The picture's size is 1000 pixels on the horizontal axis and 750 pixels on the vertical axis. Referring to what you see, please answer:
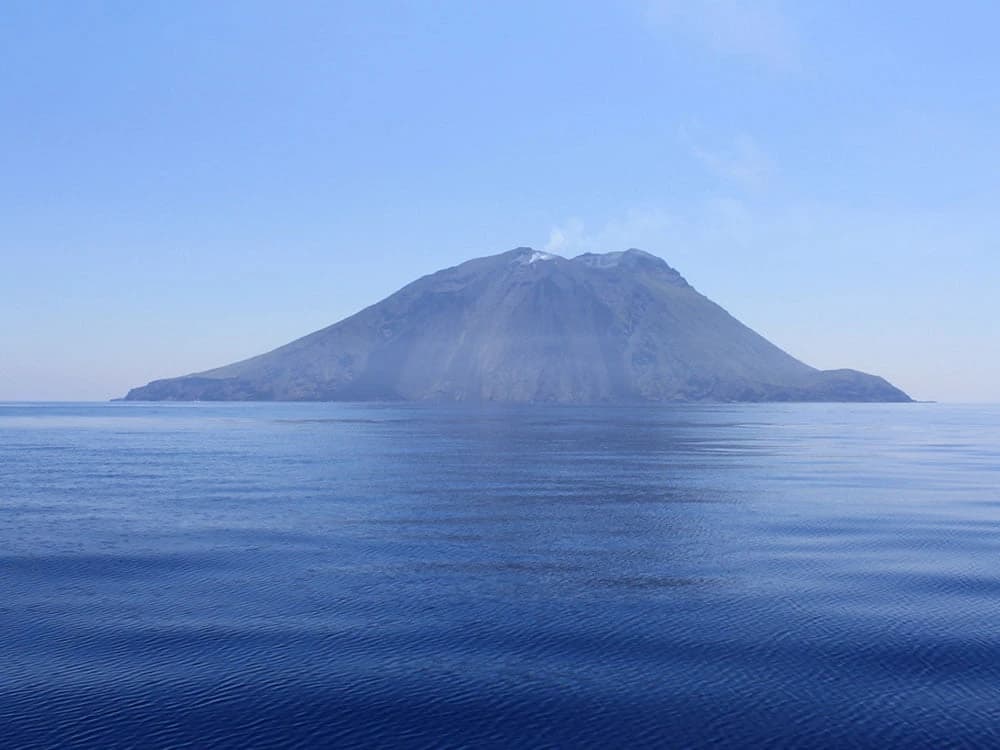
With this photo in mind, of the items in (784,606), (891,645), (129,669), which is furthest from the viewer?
(784,606)

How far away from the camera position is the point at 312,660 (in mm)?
25562

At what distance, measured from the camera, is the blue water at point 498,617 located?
70.1ft

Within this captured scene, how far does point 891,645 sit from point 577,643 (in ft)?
33.0

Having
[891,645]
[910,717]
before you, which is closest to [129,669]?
[910,717]

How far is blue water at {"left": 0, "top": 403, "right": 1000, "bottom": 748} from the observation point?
21.4 m

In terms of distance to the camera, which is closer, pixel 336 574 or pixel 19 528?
pixel 336 574

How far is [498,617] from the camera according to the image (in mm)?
30516

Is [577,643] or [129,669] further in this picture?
[577,643]

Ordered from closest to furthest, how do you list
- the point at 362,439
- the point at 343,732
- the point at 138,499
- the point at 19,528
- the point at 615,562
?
the point at 343,732 → the point at 615,562 → the point at 19,528 → the point at 138,499 → the point at 362,439

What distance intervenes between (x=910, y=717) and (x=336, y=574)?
2356 centimetres

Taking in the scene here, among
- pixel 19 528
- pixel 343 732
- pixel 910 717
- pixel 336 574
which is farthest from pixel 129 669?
pixel 19 528

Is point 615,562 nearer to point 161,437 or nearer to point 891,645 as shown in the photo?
point 891,645

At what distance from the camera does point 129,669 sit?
963 inches

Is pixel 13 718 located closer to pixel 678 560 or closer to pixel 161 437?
pixel 678 560
